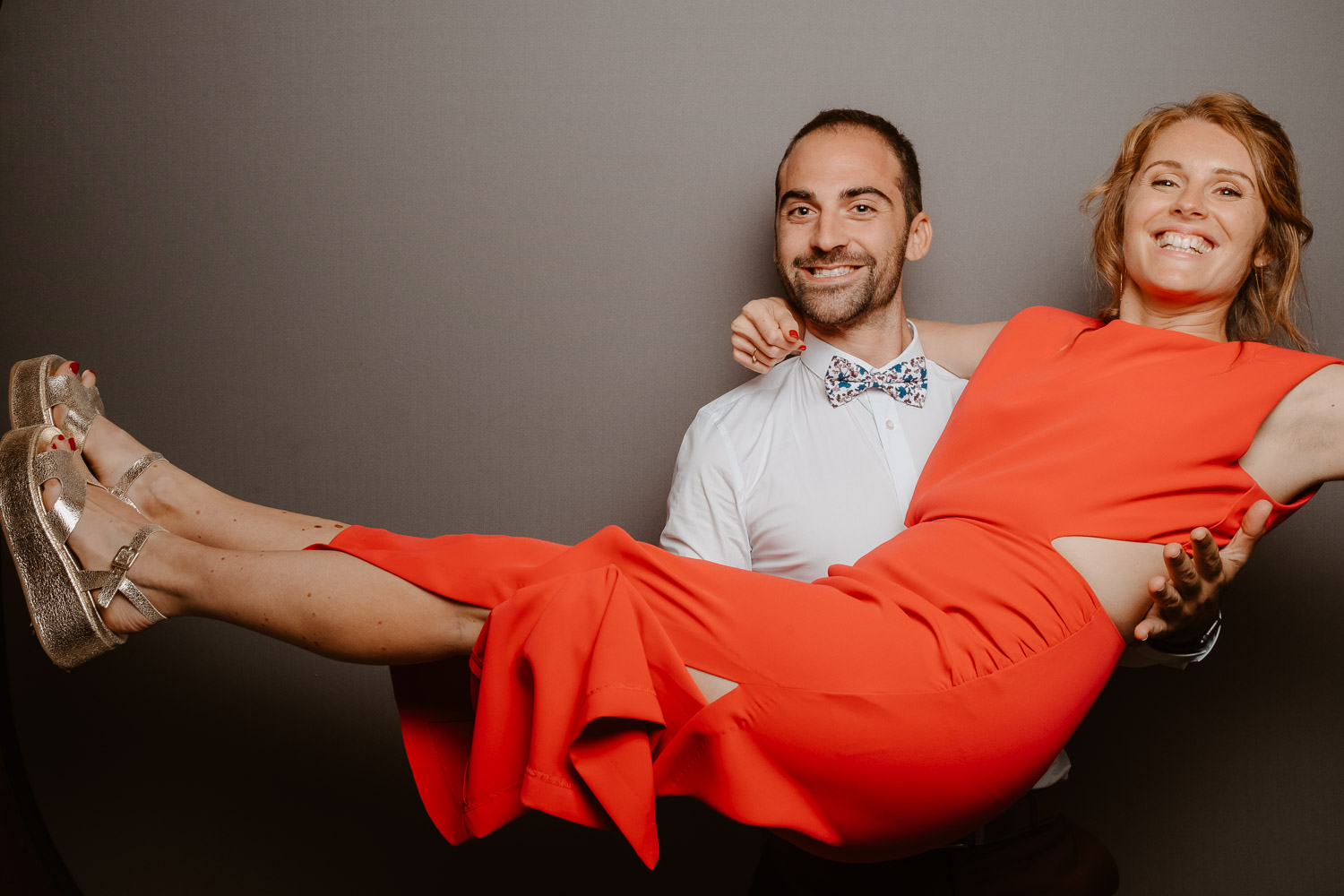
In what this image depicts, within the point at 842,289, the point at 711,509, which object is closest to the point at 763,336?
the point at 842,289

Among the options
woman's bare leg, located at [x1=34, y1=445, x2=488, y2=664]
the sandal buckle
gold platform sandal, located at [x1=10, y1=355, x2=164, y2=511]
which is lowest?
woman's bare leg, located at [x1=34, y1=445, x2=488, y2=664]

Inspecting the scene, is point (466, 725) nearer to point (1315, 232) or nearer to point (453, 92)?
point (453, 92)

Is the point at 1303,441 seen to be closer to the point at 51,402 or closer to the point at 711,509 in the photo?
the point at 711,509

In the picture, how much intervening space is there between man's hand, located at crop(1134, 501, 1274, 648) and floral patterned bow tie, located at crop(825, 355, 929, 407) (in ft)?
2.08

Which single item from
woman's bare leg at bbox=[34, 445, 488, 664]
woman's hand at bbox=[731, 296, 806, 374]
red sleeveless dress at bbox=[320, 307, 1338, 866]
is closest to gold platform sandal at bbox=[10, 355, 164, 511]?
woman's bare leg at bbox=[34, 445, 488, 664]

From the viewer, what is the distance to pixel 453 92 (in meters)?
2.36

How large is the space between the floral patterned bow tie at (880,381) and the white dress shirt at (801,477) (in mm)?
20

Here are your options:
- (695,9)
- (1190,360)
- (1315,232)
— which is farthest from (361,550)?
(1315,232)

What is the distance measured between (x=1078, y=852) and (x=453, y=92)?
228cm

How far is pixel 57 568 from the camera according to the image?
141 cm

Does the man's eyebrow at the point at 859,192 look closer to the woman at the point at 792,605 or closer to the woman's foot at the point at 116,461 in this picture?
the woman at the point at 792,605

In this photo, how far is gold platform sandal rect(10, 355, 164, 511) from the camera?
5.29 ft

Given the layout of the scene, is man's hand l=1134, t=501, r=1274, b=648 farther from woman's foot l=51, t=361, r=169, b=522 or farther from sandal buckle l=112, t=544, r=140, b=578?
woman's foot l=51, t=361, r=169, b=522

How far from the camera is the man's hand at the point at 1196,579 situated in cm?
136
